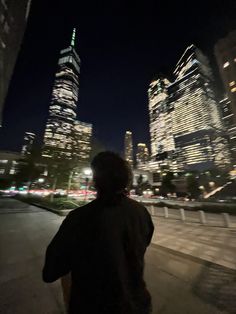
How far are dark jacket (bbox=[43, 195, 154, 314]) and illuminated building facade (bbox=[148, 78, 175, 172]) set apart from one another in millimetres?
143792

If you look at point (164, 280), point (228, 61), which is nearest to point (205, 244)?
point (164, 280)

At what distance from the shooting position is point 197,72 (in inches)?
5359

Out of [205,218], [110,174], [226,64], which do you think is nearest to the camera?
[110,174]

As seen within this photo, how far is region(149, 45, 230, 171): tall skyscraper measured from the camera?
114 metres

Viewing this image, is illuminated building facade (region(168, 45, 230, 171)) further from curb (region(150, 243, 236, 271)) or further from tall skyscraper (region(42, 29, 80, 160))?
curb (region(150, 243, 236, 271))

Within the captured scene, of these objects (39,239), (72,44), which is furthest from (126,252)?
(72,44)

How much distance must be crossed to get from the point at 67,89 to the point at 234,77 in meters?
134

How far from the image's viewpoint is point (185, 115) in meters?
133

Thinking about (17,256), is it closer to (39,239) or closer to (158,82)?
(39,239)

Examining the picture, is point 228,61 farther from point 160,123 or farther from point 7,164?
point 7,164

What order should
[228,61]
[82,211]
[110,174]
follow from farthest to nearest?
[228,61] → [110,174] → [82,211]

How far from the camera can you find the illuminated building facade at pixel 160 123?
150 metres

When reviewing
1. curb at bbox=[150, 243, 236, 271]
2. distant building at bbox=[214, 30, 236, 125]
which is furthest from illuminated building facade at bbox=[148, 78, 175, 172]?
curb at bbox=[150, 243, 236, 271]

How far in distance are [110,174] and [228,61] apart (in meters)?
87.9
